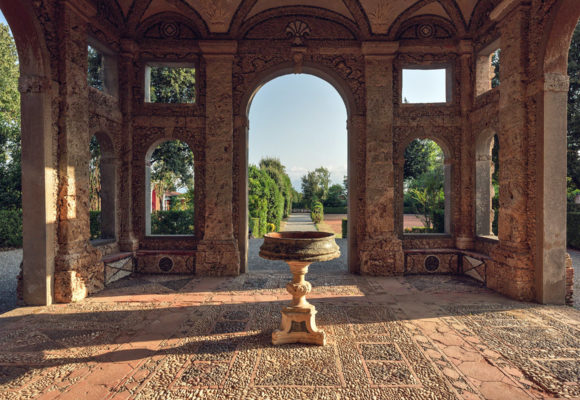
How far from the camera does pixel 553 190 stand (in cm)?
552

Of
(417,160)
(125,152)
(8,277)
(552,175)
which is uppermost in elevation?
(417,160)

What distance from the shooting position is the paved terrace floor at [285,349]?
3.05 metres

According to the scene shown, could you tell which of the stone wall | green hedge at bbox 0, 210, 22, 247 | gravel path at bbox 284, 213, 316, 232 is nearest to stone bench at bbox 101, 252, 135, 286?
the stone wall

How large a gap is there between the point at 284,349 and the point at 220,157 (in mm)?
5058

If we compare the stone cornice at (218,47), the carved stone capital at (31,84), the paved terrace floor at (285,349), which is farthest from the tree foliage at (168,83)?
the paved terrace floor at (285,349)

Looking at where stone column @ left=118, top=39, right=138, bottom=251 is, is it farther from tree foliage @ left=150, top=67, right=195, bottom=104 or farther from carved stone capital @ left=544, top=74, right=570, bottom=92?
carved stone capital @ left=544, top=74, right=570, bottom=92

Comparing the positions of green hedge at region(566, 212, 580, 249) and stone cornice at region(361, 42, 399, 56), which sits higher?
stone cornice at region(361, 42, 399, 56)

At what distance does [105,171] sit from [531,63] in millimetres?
9104

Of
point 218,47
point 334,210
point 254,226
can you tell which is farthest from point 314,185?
point 218,47

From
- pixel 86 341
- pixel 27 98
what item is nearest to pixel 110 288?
pixel 86 341

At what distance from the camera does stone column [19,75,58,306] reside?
5410 millimetres

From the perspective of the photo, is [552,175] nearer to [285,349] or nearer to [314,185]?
[285,349]

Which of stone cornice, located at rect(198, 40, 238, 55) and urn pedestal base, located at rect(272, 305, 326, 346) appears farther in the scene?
stone cornice, located at rect(198, 40, 238, 55)

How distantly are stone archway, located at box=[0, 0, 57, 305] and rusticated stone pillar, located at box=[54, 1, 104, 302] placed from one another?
0.70 ft
